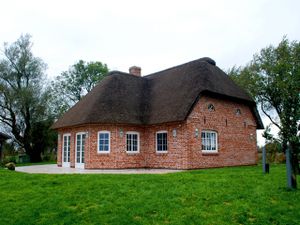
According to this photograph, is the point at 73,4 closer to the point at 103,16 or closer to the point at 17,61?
the point at 103,16

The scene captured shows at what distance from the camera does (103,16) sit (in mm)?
14938

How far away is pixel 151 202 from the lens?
23.8ft

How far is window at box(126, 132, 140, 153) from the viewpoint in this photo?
57.2ft

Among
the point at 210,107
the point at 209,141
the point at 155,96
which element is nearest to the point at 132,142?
the point at 155,96

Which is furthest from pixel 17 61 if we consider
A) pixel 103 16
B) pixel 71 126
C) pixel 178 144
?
pixel 178 144

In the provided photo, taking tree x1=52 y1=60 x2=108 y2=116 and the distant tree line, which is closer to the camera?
the distant tree line

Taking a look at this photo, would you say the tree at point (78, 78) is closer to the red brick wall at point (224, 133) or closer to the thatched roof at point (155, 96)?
the thatched roof at point (155, 96)

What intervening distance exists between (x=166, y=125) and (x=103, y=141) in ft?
12.4

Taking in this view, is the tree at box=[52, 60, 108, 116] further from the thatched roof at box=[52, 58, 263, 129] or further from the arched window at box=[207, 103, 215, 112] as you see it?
the arched window at box=[207, 103, 215, 112]

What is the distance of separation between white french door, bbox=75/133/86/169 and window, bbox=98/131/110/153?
1446 millimetres

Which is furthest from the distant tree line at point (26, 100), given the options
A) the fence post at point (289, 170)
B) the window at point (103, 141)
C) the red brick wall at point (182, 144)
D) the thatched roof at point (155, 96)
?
the fence post at point (289, 170)

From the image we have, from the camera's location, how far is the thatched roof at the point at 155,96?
654 inches

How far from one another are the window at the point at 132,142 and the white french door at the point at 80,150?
2.81 metres

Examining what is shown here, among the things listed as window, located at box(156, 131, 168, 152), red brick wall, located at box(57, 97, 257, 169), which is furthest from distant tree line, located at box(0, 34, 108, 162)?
window, located at box(156, 131, 168, 152)
